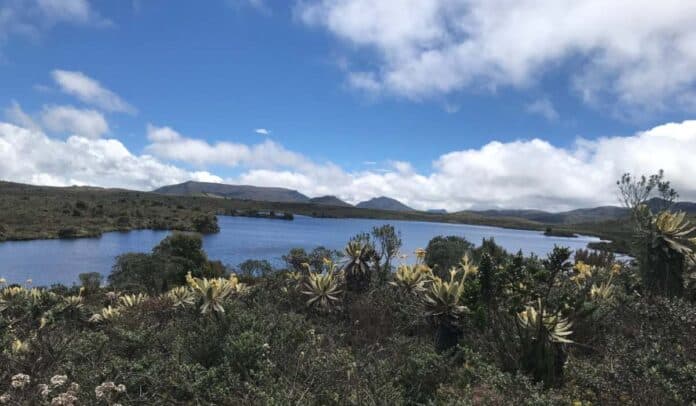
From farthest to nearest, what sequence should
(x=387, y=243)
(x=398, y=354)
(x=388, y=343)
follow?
(x=387, y=243), (x=388, y=343), (x=398, y=354)

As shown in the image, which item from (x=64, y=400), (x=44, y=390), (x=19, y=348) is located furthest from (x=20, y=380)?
(x=19, y=348)

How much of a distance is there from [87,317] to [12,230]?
5554 centimetres

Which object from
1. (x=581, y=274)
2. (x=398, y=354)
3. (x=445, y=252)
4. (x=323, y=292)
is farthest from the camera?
(x=445, y=252)

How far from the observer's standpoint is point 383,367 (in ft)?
13.7

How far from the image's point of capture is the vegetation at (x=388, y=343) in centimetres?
347

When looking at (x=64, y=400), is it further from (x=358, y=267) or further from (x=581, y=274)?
(x=581, y=274)

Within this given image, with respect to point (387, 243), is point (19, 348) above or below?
below

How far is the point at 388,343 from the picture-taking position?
18.2 feet

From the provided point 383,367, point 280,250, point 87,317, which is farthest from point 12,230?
Result: point 383,367

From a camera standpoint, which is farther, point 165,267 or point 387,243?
point 165,267

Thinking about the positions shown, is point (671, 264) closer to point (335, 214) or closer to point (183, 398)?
point (183, 398)

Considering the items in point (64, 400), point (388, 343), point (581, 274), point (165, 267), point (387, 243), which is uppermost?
point (387, 243)


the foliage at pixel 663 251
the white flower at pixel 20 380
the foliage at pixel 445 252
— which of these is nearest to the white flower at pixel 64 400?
the white flower at pixel 20 380

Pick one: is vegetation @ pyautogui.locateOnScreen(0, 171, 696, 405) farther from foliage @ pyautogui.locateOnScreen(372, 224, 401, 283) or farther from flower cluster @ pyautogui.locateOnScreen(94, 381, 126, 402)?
foliage @ pyautogui.locateOnScreen(372, 224, 401, 283)
